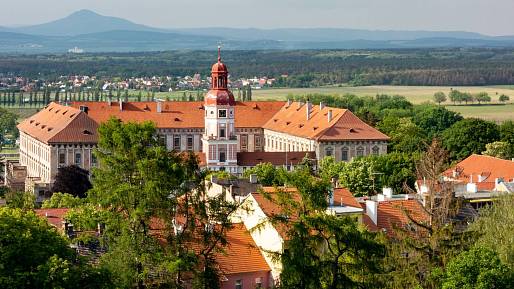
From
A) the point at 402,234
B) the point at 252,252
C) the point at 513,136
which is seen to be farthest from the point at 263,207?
the point at 513,136

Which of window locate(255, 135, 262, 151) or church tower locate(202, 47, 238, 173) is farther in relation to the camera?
window locate(255, 135, 262, 151)

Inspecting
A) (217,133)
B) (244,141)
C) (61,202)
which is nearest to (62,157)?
(217,133)

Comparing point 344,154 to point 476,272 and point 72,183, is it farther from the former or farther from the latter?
point 476,272

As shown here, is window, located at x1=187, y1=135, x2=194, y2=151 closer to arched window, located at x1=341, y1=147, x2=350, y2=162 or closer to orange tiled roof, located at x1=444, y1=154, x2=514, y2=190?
arched window, located at x1=341, y1=147, x2=350, y2=162

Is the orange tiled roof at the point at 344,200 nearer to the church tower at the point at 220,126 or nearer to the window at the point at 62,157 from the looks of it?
the church tower at the point at 220,126

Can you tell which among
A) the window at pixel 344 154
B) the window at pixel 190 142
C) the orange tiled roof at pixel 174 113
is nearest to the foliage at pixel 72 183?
the orange tiled roof at pixel 174 113

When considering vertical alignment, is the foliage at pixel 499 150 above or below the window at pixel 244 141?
above

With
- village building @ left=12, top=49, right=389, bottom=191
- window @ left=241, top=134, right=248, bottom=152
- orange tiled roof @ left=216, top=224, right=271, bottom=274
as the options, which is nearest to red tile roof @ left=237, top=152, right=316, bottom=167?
village building @ left=12, top=49, right=389, bottom=191
